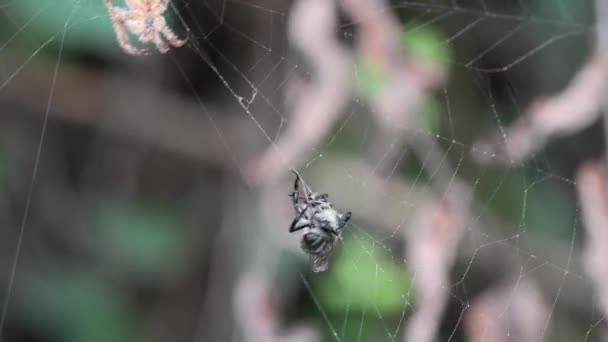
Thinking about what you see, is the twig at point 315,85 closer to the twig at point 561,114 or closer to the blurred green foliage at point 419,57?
the blurred green foliage at point 419,57

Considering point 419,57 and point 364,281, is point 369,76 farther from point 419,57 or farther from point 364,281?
point 364,281

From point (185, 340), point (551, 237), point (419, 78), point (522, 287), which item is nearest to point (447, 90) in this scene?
point (419, 78)

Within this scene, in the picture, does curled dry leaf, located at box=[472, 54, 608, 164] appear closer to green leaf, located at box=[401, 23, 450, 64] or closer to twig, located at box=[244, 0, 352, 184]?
green leaf, located at box=[401, 23, 450, 64]

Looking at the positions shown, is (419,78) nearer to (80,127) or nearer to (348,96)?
(348,96)

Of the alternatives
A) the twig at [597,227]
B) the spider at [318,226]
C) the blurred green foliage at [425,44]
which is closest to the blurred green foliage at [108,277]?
the spider at [318,226]

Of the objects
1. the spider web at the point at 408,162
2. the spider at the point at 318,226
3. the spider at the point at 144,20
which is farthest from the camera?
the spider web at the point at 408,162

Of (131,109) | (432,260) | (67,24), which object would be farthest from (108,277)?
(432,260)
